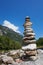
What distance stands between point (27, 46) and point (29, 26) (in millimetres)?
1610

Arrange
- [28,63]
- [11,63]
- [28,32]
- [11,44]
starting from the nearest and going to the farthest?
[28,63] < [11,63] < [28,32] < [11,44]

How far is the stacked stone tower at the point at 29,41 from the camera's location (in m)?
16.8

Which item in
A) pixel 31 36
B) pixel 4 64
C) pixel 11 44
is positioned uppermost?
pixel 11 44

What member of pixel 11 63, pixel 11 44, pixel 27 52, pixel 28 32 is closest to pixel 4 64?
pixel 11 63

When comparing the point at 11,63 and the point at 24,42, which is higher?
the point at 24,42

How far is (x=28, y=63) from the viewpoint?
48.9ft

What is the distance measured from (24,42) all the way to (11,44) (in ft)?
247

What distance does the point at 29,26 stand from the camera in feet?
56.2

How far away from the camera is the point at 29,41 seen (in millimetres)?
16938

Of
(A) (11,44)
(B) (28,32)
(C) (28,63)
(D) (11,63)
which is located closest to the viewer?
(C) (28,63)

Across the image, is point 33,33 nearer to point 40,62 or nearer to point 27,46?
point 27,46

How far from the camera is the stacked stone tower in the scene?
16.8 metres

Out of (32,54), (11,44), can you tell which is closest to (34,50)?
(32,54)

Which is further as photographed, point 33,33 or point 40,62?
point 33,33
